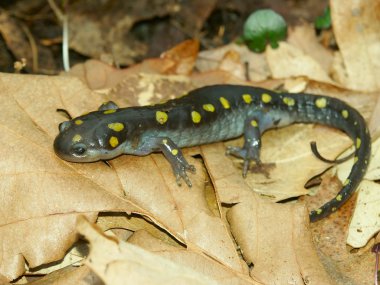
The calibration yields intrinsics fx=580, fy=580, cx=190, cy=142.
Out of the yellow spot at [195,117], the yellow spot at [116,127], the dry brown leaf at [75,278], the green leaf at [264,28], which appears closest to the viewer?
the dry brown leaf at [75,278]

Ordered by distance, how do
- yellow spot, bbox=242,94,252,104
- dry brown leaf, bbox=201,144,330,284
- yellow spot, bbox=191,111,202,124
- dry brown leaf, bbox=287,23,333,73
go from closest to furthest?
dry brown leaf, bbox=201,144,330,284
yellow spot, bbox=191,111,202,124
yellow spot, bbox=242,94,252,104
dry brown leaf, bbox=287,23,333,73

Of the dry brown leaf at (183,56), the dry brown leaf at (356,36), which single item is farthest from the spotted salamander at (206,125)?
the dry brown leaf at (183,56)

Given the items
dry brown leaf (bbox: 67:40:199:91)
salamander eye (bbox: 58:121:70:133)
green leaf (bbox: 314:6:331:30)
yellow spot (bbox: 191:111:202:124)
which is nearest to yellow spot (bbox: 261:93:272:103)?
yellow spot (bbox: 191:111:202:124)

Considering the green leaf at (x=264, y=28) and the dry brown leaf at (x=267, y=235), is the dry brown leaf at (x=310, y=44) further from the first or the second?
the dry brown leaf at (x=267, y=235)

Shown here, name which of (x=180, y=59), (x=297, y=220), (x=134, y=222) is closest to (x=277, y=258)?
(x=297, y=220)

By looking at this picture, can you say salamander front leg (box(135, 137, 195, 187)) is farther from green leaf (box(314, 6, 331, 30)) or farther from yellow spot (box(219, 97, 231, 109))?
green leaf (box(314, 6, 331, 30))

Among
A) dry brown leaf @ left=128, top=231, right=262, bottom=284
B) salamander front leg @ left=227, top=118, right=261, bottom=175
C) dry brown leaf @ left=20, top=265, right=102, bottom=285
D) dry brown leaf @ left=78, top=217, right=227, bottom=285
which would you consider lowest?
dry brown leaf @ left=20, top=265, right=102, bottom=285

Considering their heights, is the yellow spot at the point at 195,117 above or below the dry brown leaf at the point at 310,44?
below

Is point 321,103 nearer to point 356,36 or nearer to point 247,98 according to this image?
point 247,98
